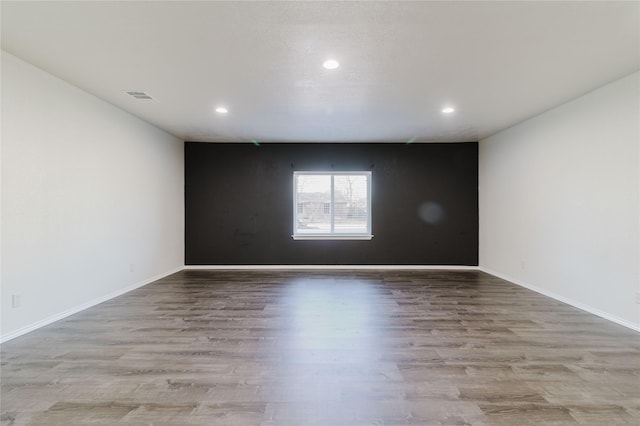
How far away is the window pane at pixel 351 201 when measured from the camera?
5.90 m

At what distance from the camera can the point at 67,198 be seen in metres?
3.12

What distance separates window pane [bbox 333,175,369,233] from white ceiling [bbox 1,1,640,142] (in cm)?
208

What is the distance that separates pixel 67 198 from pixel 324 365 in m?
3.16

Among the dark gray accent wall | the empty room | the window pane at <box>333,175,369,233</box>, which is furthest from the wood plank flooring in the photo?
the window pane at <box>333,175,369,233</box>

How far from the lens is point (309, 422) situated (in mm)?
1582

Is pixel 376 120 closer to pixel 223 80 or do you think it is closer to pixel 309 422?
pixel 223 80

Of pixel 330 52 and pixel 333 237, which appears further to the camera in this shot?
pixel 333 237

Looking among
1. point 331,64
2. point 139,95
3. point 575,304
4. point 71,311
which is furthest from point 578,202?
point 71,311

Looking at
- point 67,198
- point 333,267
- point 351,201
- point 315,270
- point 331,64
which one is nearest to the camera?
point 331,64

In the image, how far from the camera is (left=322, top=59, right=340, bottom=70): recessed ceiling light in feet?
8.41

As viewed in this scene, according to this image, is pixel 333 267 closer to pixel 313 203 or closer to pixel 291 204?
pixel 313 203

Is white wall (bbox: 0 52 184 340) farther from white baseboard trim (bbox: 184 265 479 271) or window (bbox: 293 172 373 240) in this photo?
window (bbox: 293 172 373 240)

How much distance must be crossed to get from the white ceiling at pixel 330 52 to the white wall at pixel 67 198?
0.88 ft

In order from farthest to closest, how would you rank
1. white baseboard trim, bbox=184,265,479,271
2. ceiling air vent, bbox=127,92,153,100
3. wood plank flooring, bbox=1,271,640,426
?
white baseboard trim, bbox=184,265,479,271
ceiling air vent, bbox=127,92,153,100
wood plank flooring, bbox=1,271,640,426
